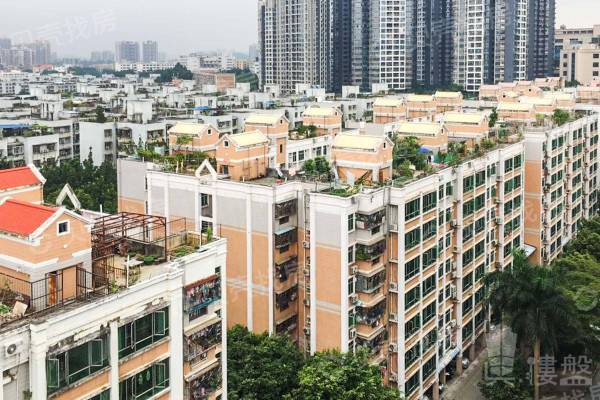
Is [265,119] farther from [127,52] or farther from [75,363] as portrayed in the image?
[127,52]

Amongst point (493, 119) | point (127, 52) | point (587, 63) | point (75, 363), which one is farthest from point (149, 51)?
point (75, 363)

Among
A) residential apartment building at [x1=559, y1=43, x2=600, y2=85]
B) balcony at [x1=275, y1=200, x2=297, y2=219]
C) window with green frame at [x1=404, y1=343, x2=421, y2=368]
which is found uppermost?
residential apartment building at [x1=559, y1=43, x2=600, y2=85]

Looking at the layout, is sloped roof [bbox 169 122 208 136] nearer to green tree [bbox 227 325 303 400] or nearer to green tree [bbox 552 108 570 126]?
green tree [bbox 227 325 303 400]

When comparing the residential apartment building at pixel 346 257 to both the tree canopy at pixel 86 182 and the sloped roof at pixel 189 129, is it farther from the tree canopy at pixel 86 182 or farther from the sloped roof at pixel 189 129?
the tree canopy at pixel 86 182

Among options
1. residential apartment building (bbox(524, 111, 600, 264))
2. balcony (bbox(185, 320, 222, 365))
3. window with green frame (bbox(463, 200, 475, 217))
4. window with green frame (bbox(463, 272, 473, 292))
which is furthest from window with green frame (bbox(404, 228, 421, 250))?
residential apartment building (bbox(524, 111, 600, 264))

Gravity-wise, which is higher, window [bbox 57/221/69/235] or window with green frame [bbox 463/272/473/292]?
window [bbox 57/221/69/235]

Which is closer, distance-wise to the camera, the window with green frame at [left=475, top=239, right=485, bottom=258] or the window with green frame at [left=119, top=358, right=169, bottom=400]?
the window with green frame at [left=119, top=358, right=169, bottom=400]
